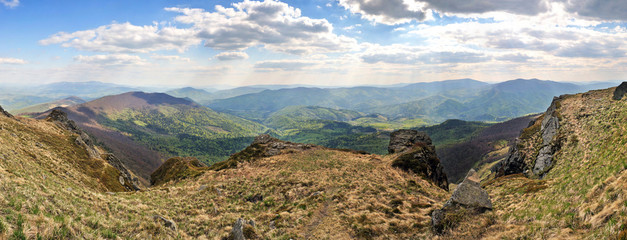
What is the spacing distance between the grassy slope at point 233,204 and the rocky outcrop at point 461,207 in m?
1.80

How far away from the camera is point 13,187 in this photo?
18.3 metres

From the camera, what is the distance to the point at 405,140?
83.1m

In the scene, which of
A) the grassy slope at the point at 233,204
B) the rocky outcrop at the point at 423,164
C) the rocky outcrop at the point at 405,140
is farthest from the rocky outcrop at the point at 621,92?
the grassy slope at the point at 233,204

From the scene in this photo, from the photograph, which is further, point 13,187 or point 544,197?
point 544,197

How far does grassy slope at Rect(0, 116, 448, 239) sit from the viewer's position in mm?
17184

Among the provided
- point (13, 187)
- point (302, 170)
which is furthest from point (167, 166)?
point (13, 187)

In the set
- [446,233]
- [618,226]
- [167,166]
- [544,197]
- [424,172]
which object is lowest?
[167,166]

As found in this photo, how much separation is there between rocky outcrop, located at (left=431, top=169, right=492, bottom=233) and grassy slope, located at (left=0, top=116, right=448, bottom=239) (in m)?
1.80

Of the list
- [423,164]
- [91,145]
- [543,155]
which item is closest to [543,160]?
[543,155]

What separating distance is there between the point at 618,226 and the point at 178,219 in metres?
36.0

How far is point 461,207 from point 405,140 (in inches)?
2457

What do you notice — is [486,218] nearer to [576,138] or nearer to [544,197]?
[544,197]

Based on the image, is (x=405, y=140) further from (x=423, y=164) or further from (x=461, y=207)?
(x=461, y=207)

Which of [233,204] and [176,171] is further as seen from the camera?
[176,171]
